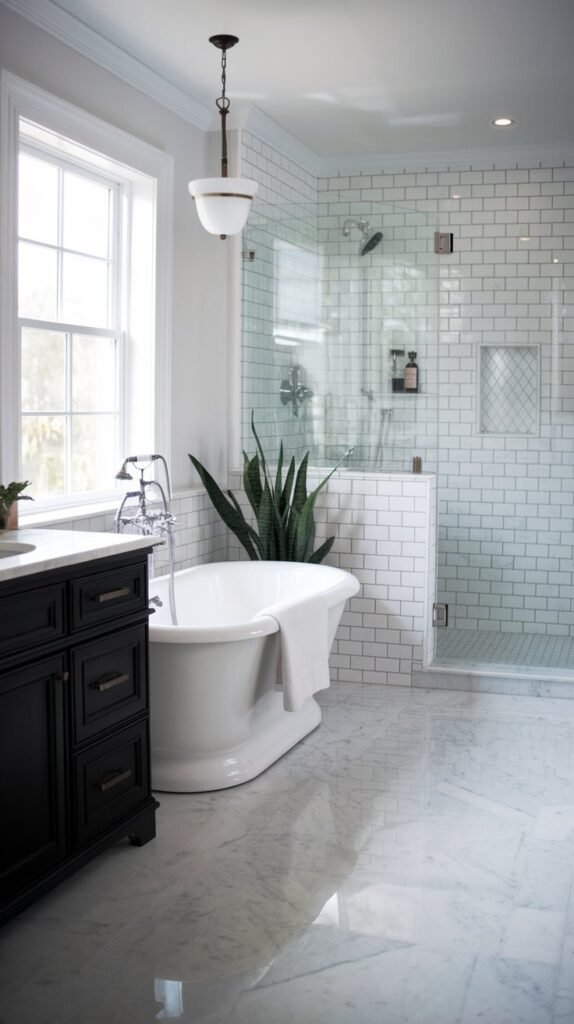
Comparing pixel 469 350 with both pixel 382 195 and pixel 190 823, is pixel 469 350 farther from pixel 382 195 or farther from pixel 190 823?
pixel 190 823

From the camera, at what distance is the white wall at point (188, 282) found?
170 inches

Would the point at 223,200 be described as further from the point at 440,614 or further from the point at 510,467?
the point at 510,467

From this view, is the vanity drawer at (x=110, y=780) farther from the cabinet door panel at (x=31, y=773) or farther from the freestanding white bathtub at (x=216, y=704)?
the freestanding white bathtub at (x=216, y=704)

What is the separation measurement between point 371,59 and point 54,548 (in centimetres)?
279

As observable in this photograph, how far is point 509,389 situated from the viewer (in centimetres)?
628

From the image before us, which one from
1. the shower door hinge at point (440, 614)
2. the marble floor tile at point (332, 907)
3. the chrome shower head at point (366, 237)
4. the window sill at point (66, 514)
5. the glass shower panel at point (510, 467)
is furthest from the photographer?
the glass shower panel at point (510, 467)

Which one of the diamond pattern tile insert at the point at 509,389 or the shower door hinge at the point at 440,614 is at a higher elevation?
the diamond pattern tile insert at the point at 509,389

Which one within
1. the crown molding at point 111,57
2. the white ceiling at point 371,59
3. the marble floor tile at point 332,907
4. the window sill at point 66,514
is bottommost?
the marble floor tile at point 332,907

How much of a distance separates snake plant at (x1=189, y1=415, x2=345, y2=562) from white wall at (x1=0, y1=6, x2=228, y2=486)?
26 cm

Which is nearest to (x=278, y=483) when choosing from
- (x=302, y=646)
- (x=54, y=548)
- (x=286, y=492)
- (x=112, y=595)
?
(x=286, y=492)

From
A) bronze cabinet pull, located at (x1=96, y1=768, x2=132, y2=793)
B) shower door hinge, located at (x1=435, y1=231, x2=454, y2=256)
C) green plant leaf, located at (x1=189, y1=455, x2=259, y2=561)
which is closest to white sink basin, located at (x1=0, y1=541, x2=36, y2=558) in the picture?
bronze cabinet pull, located at (x1=96, y1=768, x2=132, y2=793)

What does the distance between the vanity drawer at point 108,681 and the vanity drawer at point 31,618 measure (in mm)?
137

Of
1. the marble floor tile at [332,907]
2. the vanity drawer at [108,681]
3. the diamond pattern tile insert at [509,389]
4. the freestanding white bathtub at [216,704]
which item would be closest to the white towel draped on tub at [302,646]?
the freestanding white bathtub at [216,704]

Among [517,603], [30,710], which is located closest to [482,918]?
[30,710]
